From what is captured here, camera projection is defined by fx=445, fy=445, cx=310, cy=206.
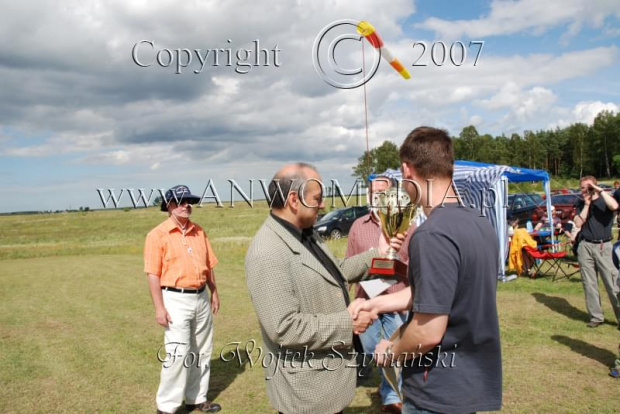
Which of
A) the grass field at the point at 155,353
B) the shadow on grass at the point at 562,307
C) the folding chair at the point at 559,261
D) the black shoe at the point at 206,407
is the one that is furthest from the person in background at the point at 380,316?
the folding chair at the point at 559,261

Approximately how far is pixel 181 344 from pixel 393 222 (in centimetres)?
270

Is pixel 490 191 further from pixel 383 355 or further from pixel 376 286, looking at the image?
pixel 383 355

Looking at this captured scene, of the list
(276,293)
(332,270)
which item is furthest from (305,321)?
(332,270)

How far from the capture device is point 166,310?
4520mm

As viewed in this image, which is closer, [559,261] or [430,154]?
[430,154]

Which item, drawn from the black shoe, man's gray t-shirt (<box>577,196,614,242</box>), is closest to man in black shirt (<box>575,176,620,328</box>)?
man's gray t-shirt (<box>577,196,614,242</box>)

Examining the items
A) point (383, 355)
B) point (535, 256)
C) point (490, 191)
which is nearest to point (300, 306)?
point (383, 355)

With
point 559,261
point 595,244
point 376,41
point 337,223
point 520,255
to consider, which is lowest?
point 559,261

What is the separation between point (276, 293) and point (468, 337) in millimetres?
912

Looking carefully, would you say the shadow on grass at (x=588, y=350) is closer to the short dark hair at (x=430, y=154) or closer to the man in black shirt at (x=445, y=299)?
the man in black shirt at (x=445, y=299)

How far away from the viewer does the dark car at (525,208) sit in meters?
20.8

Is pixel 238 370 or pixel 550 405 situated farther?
pixel 238 370

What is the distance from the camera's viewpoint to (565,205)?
23.6 meters

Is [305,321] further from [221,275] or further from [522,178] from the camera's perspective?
[522,178]
